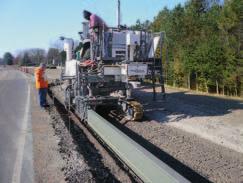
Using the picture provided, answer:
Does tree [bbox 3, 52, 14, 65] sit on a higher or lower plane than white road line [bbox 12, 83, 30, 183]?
higher

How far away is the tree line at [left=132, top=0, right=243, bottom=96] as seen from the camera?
2300 cm

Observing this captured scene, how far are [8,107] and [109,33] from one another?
17.0 feet

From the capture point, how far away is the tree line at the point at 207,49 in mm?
23000

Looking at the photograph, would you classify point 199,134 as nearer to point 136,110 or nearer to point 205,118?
point 205,118

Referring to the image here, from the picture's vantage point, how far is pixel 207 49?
2427 centimetres

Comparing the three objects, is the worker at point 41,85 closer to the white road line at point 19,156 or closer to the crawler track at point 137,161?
the white road line at point 19,156

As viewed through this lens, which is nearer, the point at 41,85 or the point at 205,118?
the point at 205,118

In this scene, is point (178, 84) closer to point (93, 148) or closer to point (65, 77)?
point (65, 77)

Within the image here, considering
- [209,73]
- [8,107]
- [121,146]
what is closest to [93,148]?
[121,146]

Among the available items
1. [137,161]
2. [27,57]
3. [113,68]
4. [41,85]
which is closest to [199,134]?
[113,68]

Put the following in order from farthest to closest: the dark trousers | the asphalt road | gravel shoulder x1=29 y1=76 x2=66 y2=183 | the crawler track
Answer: the dark trousers < the asphalt road < gravel shoulder x1=29 y1=76 x2=66 y2=183 < the crawler track

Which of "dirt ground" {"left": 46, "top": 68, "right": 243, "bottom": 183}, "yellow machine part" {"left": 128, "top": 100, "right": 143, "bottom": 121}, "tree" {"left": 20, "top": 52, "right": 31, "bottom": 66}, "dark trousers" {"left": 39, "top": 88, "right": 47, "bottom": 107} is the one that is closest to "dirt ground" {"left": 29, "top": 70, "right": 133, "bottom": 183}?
"dirt ground" {"left": 46, "top": 68, "right": 243, "bottom": 183}

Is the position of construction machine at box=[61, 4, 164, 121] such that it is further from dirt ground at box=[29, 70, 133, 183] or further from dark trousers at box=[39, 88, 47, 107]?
dirt ground at box=[29, 70, 133, 183]

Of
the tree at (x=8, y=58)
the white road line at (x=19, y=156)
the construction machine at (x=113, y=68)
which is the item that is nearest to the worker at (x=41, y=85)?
the construction machine at (x=113, y=68)
